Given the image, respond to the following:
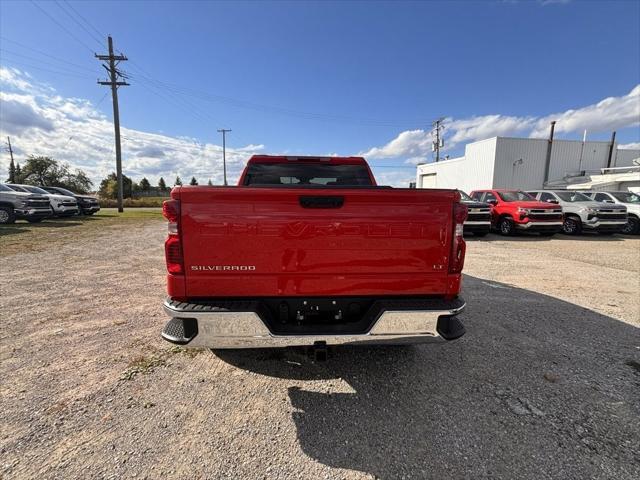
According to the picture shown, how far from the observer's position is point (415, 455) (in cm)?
191

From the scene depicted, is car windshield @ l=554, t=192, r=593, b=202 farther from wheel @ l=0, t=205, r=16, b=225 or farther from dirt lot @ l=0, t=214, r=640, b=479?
wheel @ l=0, t=205, r=16, b=225

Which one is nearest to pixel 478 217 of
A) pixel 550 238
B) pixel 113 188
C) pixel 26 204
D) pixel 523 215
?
pixel 523 215

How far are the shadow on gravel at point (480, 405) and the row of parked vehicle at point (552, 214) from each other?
28.3 feet

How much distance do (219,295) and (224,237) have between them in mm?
433

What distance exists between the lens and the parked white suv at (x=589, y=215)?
11773 mm

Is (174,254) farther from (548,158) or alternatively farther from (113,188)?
(113,188)

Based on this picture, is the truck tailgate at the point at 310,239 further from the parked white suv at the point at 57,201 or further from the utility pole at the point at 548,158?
the utility pole at the point at 548,158

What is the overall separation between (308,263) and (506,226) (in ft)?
43.2

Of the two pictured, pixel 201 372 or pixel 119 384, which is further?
pixel 201 372

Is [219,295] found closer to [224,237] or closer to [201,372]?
[224,237]

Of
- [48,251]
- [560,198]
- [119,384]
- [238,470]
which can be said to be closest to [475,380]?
[238,470]

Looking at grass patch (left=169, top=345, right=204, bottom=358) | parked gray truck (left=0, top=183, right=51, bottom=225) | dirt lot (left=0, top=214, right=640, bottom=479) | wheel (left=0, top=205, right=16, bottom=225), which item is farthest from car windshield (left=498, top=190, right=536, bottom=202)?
wheel (left=0, top=205, right=16, bottom=225)

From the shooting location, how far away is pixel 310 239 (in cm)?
210

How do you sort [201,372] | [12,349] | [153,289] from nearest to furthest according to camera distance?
1. [201,372]
2. [12,349]
3. [153,289]
